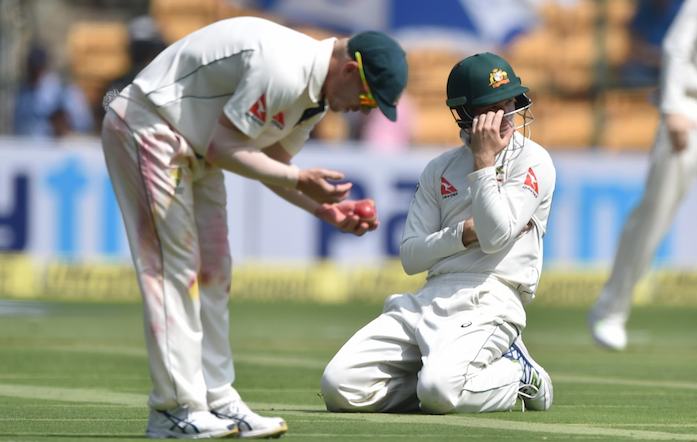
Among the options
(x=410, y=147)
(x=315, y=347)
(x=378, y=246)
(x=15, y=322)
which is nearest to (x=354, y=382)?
(x=315, y=347)

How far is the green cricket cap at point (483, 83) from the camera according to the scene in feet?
22.5

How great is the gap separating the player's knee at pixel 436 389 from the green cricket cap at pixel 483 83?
117 cm

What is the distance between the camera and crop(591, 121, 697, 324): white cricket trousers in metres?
10.5

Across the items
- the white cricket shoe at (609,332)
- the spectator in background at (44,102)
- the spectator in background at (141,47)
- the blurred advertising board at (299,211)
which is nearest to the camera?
the white cricket shoe at (609,332)

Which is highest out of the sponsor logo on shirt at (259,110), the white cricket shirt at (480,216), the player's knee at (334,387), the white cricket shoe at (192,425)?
the sponsor logo on shirt at (259,110)

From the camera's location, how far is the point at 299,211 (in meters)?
16.7

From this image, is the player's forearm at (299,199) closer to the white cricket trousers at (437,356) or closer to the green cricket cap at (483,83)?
the white cricket trousers at (437,356)

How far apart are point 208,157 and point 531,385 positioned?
6.98 feet

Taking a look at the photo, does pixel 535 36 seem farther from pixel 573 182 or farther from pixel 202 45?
pixel 202 45

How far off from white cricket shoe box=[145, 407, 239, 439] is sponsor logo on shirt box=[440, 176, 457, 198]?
184 cm

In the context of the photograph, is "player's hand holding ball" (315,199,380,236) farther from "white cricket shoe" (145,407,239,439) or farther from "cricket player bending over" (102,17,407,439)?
"white cricket shoe" (145,407,239,439)

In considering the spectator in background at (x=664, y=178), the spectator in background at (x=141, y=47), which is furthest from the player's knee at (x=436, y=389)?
the spectator in background at (x=141, y=47)

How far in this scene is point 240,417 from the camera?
5.67 metres

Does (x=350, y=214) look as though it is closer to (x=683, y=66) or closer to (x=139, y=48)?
(x=683, y=66)
